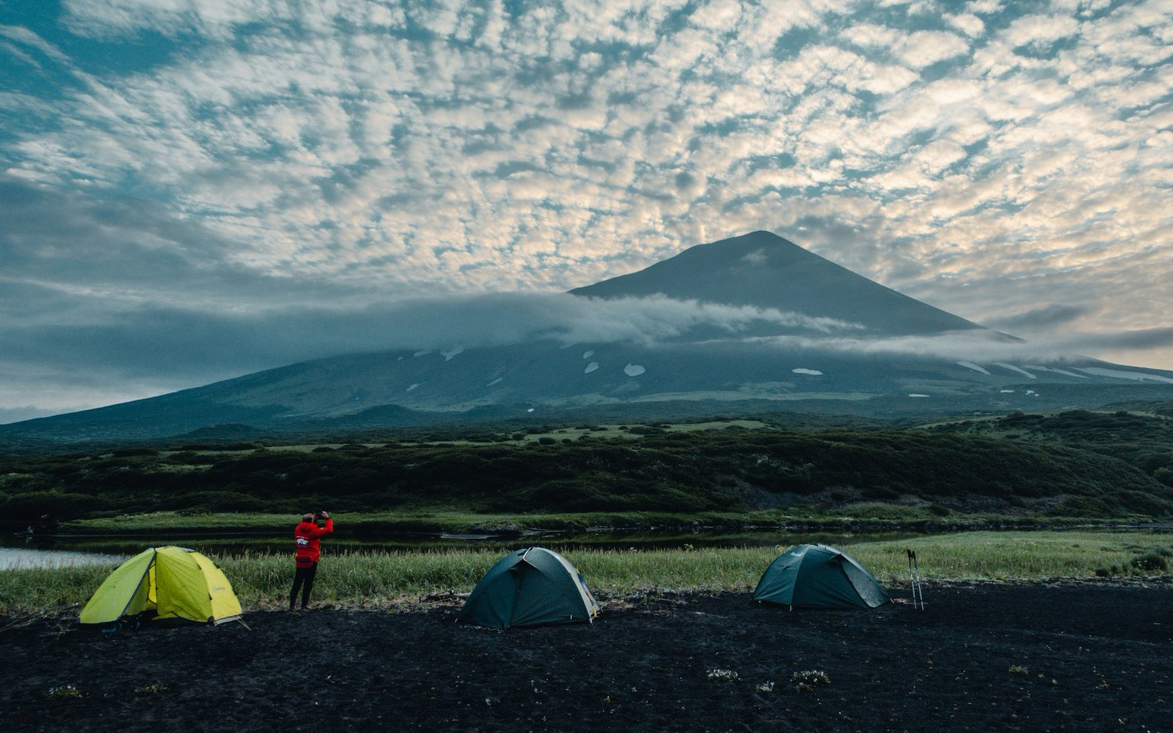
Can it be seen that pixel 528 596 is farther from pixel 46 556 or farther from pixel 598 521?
pixel 598 521

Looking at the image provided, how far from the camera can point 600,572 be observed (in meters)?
27.1

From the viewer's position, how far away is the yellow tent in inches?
698

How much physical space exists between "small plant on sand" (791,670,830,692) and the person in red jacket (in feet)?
40.6

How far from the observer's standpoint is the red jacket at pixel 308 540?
1867 cm

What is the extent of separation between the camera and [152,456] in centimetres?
8662

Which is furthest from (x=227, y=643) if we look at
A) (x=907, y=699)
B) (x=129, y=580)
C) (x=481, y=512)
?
(x=481, y=512)

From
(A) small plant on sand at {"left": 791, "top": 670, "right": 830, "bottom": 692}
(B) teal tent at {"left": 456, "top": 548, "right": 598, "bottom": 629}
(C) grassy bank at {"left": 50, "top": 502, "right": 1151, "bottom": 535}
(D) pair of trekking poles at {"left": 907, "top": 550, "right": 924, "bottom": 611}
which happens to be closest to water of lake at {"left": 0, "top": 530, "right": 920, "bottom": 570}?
(C) grassy bank at {"left": 50, "top": 502, "right": 1151, "bottom": 535}

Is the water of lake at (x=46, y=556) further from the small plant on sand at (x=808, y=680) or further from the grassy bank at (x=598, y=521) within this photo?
the small plant on sand at (x=808, y=680)

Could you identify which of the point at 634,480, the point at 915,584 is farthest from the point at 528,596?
the point at 634,480

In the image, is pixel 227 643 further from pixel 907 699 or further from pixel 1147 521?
pixel 1147 521

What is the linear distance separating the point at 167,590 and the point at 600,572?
15.2 m

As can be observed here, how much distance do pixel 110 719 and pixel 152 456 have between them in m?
90.1

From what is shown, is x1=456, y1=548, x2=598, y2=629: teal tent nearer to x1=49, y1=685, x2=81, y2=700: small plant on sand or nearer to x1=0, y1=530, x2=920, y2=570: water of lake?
x1=49, y1=685, x2=81, y2=700: small plant on sand

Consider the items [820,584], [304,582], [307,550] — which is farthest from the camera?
[820,584]
